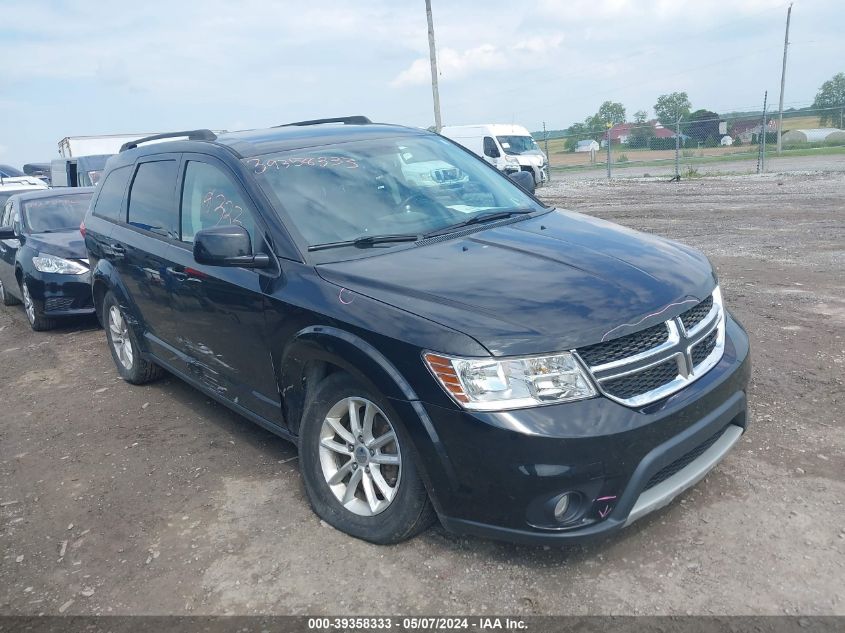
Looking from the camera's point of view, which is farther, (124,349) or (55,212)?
(55,212)

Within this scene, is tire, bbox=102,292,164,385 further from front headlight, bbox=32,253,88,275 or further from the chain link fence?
the chain link fence

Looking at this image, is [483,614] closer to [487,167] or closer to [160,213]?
[487,167]

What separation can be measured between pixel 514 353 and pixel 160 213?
3114 mm

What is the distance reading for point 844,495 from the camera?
349cm

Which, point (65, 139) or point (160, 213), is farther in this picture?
point (65, 139)

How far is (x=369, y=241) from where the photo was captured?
3.75m

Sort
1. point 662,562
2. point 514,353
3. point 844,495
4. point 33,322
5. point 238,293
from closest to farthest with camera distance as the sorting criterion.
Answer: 1. point 514,353
2. point 662,562
3. point 844,495
4. point 238,293
5. point 33,322

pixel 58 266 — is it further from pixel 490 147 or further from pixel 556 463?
pixel 490 147

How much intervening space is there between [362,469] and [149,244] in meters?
2.49

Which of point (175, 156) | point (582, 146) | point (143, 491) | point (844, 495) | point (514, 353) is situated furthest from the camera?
point (582, 146)

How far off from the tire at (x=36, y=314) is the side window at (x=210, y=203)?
15.5 ft

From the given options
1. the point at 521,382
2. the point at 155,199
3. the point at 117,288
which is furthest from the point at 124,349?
the point at 521,382

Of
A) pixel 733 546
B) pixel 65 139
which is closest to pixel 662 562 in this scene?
pixel 733 546

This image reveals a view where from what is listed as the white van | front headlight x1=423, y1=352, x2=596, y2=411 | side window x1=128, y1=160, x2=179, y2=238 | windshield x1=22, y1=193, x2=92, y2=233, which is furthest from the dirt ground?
the white van
